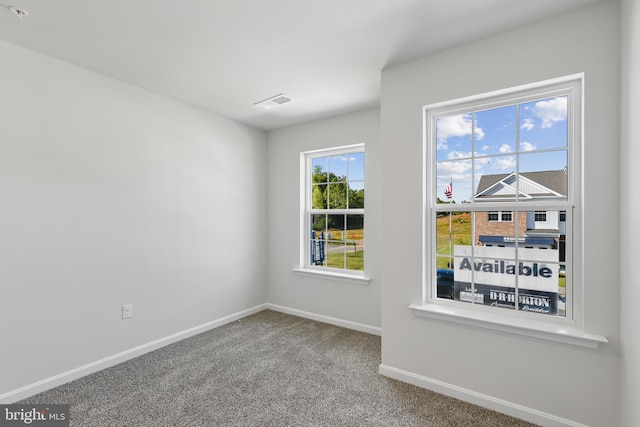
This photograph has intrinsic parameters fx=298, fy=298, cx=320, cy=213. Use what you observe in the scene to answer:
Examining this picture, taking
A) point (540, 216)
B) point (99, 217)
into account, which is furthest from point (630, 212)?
point (99, 217)

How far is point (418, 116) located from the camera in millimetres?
2373

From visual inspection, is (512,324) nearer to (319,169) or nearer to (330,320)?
(330,320)

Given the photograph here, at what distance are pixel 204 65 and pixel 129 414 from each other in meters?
2.65

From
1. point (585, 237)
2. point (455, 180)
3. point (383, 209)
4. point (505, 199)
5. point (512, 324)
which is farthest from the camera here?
point (383, 209)

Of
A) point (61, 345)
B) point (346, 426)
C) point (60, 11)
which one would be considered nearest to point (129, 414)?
point (61, 345)

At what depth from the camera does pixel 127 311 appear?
110 inches

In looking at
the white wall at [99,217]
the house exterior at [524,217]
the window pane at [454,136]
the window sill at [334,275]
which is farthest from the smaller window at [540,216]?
the white wall at [99,217]

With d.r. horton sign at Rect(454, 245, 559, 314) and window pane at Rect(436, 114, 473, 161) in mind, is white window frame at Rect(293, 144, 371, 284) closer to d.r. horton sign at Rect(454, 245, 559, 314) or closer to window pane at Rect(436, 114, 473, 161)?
window pane at Rect(436, 114, 473, 161)

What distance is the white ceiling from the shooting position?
179 centimetres

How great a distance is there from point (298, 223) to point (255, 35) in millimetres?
2443

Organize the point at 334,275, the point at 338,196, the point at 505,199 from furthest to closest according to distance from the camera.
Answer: the point at 338,196, the point at 334,275, the point at 505,199

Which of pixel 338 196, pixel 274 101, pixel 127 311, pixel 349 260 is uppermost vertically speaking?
pixel 274 101

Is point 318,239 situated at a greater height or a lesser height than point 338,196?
lesser

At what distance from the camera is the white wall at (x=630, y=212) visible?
143 centimetres
